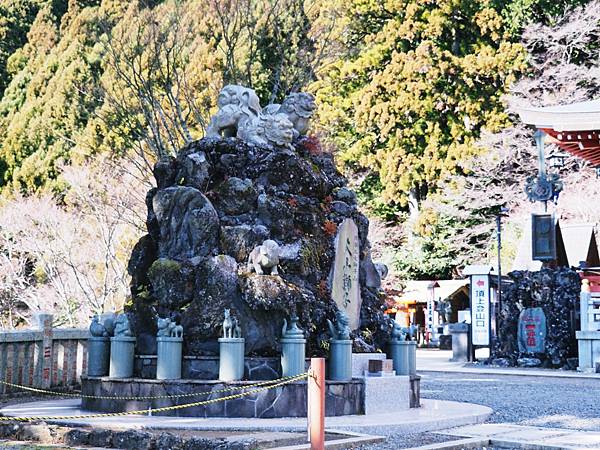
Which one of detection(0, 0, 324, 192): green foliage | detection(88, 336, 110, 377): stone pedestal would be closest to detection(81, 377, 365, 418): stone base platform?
detection(88, 336, 110, 377): stone pedestal

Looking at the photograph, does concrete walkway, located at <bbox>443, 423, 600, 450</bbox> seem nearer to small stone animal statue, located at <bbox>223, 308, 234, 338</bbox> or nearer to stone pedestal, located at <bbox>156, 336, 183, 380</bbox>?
small stone animal statue, located at <bbox>223, 308, 234, 338</bbox>

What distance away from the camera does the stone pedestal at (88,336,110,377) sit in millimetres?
11047

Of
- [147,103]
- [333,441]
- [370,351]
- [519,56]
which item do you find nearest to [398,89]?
[519,56]

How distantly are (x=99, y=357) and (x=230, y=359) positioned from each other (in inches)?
77.0

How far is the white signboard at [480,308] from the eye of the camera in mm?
23953

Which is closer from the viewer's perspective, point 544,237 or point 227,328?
point 227,328

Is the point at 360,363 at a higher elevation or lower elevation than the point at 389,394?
higher

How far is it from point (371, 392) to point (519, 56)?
26.8 metres

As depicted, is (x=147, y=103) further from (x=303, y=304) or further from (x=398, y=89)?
(x=303, y=304)

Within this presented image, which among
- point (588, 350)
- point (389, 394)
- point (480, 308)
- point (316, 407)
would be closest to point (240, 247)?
point (389, 394)

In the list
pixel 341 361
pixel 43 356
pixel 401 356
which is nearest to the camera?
pixel 341 361

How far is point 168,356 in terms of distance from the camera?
10.3 meters

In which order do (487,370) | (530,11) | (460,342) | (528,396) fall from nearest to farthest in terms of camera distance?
(528,396)
(487,370)
(460,342)
(530,11)

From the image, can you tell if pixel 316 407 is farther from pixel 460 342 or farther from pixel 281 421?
pixel 460 342
